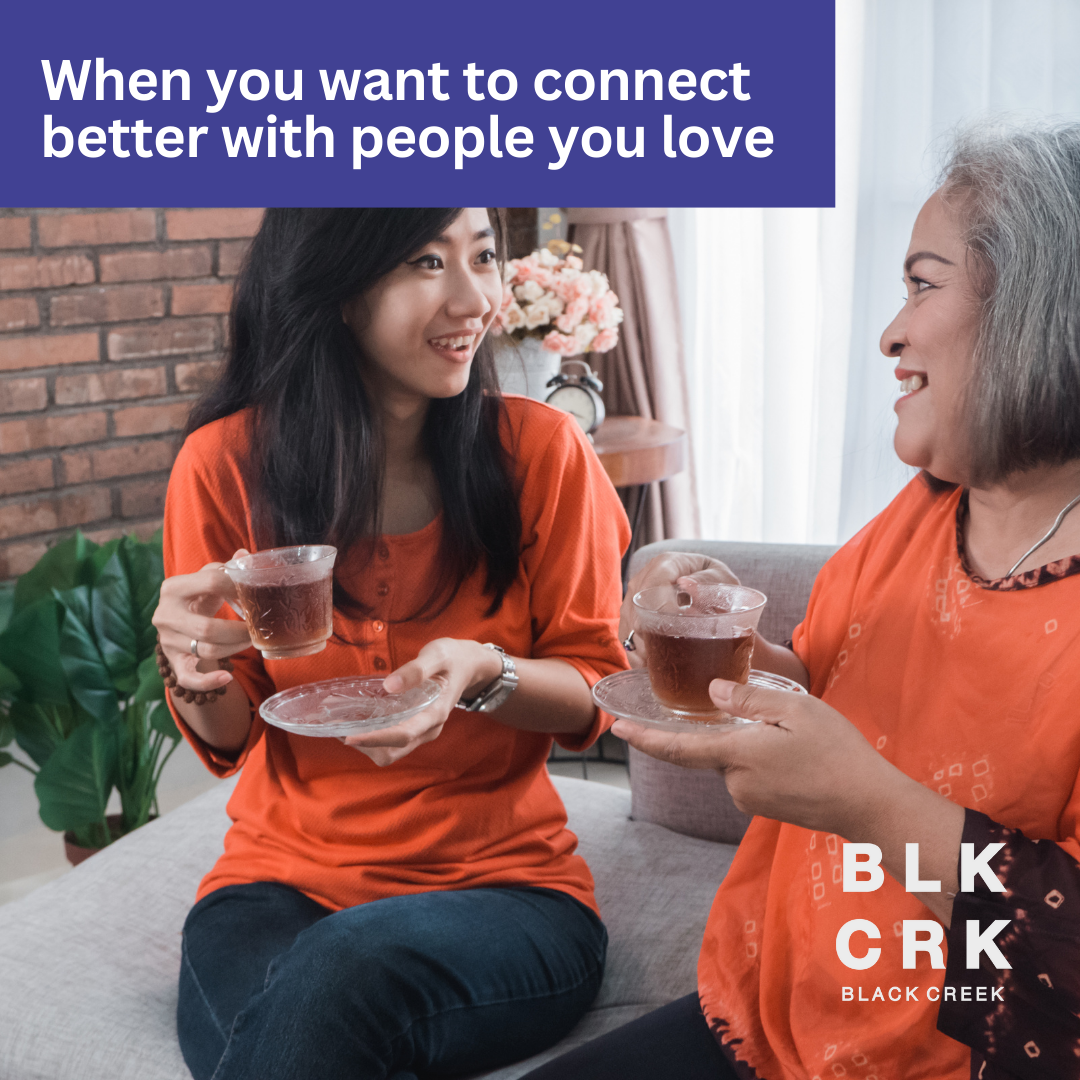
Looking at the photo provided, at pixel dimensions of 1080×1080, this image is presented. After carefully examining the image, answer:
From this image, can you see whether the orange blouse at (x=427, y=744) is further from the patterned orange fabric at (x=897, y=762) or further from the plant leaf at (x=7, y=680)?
the plant leaf at (x=7, y=680)

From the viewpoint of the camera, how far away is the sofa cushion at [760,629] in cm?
179

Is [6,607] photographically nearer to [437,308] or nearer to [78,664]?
[78,664]

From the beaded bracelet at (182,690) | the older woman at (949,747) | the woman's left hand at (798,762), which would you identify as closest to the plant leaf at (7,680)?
the beaded bracelet at (182,690)

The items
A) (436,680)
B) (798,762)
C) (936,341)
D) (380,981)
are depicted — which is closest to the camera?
(798,762)

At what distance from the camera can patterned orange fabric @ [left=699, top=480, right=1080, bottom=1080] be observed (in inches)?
39.8

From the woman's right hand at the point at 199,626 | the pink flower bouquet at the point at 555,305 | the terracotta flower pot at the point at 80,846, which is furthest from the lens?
the pink flower bouquet at the point at 555,305

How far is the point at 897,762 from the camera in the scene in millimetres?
1109

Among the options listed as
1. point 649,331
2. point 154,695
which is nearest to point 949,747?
point 154,695

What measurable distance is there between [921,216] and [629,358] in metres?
2.55

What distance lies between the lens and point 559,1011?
1.33 meters

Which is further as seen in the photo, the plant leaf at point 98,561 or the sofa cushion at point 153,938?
the plant leaf at point 98,561

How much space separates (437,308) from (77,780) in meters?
1.54

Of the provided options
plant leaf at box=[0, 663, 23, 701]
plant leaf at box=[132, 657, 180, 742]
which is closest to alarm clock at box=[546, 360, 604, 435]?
plant leaf at box=[132, 657, 180, 742]

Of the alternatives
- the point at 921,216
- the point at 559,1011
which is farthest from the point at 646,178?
the point at 559,1011
